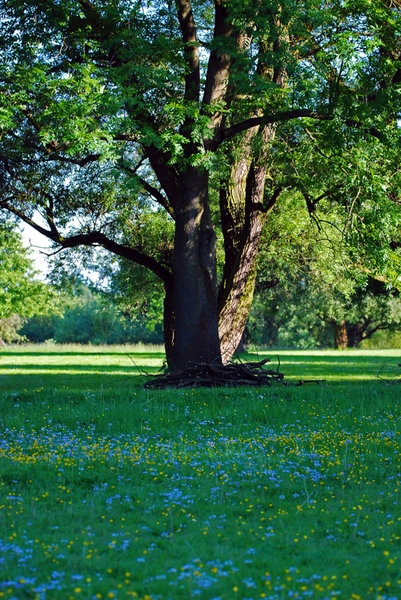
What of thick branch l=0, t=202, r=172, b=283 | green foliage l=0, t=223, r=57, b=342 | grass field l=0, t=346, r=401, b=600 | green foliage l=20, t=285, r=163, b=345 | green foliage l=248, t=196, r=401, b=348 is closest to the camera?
grass field l=0, t=346, r=401, b=600

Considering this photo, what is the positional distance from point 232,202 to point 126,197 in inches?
173

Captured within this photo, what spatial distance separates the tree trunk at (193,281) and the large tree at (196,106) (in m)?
0.03

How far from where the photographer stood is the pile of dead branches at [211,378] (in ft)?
44.7

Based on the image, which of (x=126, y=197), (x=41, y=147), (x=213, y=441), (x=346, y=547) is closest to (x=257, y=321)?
(x=126, y=197)

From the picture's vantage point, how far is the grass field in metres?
4.30

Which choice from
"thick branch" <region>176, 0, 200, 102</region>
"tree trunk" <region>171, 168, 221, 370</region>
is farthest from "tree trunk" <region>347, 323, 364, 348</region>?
"thick branch" <region>176, 0, 200, 102</region>

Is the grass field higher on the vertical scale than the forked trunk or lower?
lower

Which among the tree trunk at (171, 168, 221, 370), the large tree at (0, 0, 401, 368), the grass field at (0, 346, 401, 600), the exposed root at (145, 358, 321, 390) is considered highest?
the large tree at (0, 0, 401, 368)

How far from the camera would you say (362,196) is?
1555cm

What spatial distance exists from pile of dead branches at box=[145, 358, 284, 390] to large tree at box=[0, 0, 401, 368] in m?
1.08

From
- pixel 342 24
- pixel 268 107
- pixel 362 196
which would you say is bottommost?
pixel 362 196

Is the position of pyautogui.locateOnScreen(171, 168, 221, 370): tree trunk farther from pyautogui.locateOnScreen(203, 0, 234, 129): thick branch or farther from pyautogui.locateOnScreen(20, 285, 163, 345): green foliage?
pyautogui.locateOnScreen(20, 285, 163, 345): green foliage

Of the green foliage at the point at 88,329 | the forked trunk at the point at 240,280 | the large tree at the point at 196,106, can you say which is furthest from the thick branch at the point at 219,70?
the green foliage at the point at 88,329

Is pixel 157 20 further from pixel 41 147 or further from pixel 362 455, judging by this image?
pixel 362 455
